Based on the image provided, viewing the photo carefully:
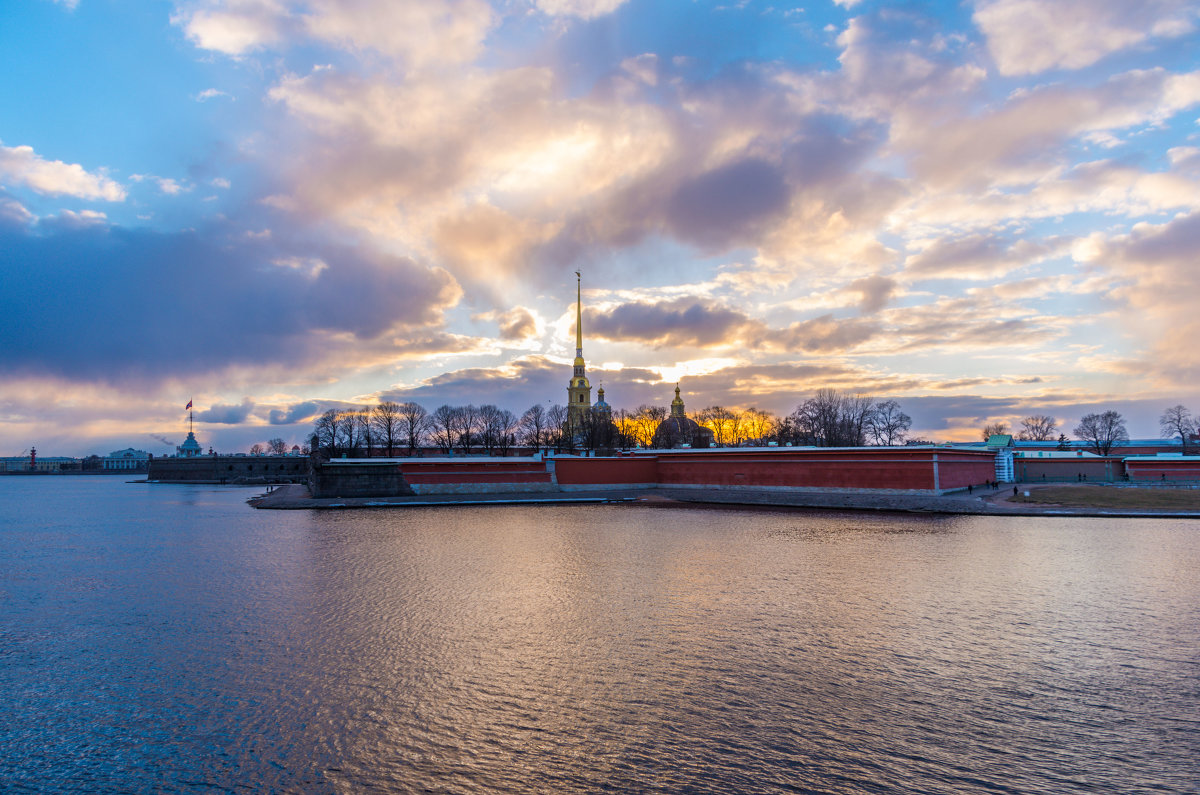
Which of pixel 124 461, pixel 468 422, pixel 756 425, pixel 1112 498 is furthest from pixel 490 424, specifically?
pixel 124 461

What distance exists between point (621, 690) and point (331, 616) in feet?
20.0

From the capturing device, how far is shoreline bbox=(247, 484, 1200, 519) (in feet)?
93.5

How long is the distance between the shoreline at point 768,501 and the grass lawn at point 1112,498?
43.2 inches

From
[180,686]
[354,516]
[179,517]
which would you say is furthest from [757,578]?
[179,517]

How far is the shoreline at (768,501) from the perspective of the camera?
2848 cm

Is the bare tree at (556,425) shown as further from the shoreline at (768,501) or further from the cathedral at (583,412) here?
the shoreline at (768,501)

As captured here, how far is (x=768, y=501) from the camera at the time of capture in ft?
118

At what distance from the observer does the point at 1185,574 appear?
14.4 meters

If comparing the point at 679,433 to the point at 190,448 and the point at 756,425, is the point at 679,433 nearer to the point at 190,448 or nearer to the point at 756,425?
the point at 756,425

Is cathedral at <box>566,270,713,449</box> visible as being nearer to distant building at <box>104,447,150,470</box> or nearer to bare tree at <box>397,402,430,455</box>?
bare tree at <box>397,402,430,455</box>

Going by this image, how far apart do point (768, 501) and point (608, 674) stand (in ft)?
95.6

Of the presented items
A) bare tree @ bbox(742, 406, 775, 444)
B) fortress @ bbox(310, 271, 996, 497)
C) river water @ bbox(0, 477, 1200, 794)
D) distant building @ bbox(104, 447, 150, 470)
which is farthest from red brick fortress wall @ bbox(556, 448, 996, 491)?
distant building @ bbox(104, 447, 150, 470)

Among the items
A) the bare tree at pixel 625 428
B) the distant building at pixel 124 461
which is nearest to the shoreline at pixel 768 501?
the bare tree at pixel 625 428

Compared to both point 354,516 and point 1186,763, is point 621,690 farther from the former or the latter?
point 354,516
